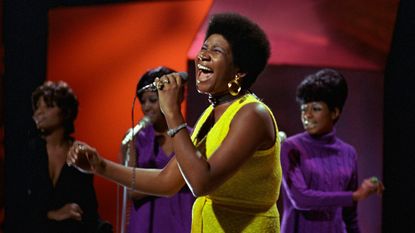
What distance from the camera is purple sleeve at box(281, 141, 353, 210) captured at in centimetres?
365

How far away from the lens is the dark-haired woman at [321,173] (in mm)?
3668

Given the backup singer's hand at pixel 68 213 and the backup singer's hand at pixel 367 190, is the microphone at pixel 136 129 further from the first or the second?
the backup singer's hand at pixel 367 190

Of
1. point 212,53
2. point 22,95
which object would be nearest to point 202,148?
point 212,53

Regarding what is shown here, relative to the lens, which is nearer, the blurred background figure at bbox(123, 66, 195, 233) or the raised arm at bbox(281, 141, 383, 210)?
the blurred background figure at bbox(123, 66, 195, 233)

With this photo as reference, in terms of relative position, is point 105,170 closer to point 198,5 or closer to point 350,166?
point 350,166

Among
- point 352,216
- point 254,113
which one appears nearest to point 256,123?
point 254,113

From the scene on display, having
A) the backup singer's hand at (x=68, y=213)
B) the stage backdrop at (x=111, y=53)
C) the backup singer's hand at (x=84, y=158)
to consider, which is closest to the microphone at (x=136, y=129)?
the backup singer's hand at (x=68, y=213)

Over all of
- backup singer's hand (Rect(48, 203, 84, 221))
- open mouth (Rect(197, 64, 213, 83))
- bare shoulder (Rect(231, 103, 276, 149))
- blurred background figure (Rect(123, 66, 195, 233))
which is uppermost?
open mouth (Rect(197, 64, 213, 83))

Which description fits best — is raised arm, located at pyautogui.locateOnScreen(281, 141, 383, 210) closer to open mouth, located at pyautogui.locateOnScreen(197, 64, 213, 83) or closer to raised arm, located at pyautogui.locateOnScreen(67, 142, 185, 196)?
raised arm, located at pyautogui.locateOnScreen(67, 142, 185, 196)

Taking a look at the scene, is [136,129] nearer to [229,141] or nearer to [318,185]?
[318,185]

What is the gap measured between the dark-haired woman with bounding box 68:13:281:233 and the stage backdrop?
2198 millimetres

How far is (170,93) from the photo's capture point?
2.04 m

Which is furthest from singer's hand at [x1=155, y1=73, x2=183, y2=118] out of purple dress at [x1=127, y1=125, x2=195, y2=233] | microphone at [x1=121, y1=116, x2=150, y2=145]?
purple dress at [x1=127, y1=125, x2=195, y2=233]

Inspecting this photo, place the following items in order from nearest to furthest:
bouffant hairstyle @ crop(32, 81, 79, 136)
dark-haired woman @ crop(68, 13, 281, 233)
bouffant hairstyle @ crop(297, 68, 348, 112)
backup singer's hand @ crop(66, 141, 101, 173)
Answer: dark-haired woman @ crop(68, 13, 281, 233) < backup singer's hand @ crop(66, 141, 101, 173) < bouffant hairstyle @ crop(297, 68, 348, 112) < bouffant hairstyle @ crop(32, 81, 79, 136)
